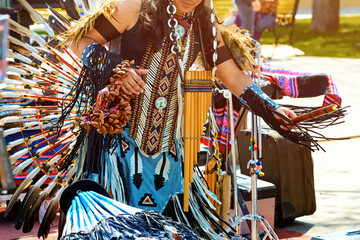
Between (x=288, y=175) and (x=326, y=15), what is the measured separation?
49.4ft

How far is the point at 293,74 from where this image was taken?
4664 millimetres

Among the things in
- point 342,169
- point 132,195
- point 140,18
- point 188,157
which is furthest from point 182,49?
point 342,169

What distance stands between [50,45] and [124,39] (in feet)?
2.28

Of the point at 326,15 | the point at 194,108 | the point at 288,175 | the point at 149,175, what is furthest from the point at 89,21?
the point at 326,15

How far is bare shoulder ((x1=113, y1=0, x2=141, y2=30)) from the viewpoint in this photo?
2.94 metres

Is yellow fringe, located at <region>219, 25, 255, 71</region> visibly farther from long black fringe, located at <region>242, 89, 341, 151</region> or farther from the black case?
the black case

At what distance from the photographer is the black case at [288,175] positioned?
503 centimetres

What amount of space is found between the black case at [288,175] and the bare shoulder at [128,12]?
2330 millimetres

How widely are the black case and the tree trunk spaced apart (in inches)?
587

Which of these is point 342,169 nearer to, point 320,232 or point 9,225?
point 320,232

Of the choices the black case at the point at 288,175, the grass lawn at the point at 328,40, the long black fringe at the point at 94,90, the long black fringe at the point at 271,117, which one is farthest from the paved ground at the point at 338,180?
the grass lawn at the point at 328,40

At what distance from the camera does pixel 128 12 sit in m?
2.97

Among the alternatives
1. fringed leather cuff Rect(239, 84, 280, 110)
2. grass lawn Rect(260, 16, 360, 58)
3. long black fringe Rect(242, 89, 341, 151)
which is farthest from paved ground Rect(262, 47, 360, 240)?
grass lawn Rect(260, 16, 360, 58)

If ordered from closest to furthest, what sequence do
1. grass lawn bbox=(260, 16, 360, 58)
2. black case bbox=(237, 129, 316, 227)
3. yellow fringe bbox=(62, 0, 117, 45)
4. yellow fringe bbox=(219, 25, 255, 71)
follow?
yellow fringe bbox=(62, 0, 117, 45)
yellow fringe bbox=(219, 25, 255, 71)
black case bbox=(237, 129, 316, 227)
grass lawn bbox=(260, 16, 360, 58)
